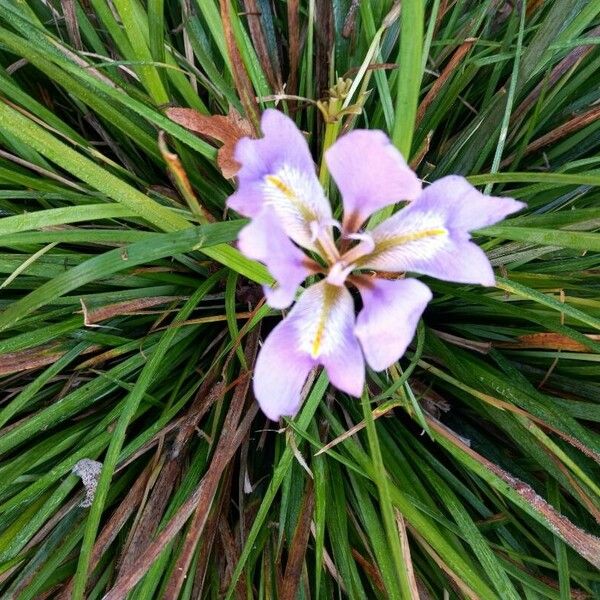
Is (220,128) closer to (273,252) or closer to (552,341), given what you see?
(273,252)

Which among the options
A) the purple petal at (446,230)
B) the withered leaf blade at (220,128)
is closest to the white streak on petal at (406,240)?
the purple petal at (446,230)

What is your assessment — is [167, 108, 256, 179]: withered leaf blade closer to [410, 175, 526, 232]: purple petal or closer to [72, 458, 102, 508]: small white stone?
[410, 175, 526, 232]: purple petal

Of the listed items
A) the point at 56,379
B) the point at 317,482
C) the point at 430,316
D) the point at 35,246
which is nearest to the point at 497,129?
the point at 430,316

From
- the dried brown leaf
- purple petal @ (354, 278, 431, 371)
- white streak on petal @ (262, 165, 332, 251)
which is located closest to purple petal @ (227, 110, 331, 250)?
white streak on petal @ (262, 165, 332, 251)

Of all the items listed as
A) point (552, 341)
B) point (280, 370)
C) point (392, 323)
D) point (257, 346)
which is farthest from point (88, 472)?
point (552, 341)

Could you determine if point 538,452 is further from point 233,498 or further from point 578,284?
point 233,498

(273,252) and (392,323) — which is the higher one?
(273,252)

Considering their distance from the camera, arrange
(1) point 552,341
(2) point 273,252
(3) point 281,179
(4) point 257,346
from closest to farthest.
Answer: (2) point 273,252 < (3) point 281,179 < (1) point 552,341 < (4) point 257,346
